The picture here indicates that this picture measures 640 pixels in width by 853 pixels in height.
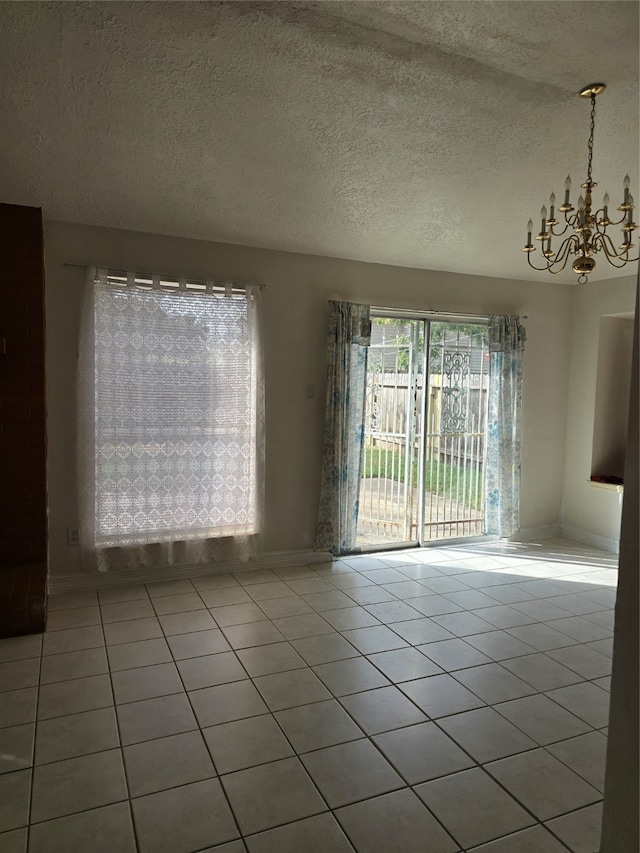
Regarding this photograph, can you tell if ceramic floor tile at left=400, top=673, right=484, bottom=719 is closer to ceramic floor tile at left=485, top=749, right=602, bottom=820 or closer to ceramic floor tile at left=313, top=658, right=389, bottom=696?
ceramic floor tile at left=313, top=658, right=389, bottom=696

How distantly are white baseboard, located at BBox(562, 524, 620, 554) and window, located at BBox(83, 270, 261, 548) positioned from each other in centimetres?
319

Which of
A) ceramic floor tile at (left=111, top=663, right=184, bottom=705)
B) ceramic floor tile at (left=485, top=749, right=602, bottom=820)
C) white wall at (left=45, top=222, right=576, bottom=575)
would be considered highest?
white wall at (left=45, top=222, right=576, bottom=575)

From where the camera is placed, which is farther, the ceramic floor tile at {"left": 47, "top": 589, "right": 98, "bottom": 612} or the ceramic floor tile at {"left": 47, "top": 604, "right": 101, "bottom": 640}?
the ceramic floor tile at {"left": 47, "top": 589, "right": 98, "bottom": 612}

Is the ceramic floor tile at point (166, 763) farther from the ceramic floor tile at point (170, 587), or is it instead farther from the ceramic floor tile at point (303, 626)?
the ceramic floor tile at point (170, 587)

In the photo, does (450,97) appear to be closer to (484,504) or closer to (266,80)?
(266,80)

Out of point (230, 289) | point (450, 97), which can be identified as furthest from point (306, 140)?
point (230, 289)

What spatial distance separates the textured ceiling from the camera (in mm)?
2223

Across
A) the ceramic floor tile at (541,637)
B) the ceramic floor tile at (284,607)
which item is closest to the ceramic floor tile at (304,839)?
the ceramic floor tile at (284,607)

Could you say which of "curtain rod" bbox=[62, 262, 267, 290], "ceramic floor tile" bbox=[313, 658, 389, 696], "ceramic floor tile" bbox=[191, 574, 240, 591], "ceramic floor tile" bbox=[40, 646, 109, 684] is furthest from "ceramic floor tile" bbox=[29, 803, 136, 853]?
"curtain rod" bbox=[62, 262, 267, 290]

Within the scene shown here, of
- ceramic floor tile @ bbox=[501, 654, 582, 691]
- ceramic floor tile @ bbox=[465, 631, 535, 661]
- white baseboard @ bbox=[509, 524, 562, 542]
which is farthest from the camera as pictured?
white baseboard @ bbox=[509, 524, 562, 542]

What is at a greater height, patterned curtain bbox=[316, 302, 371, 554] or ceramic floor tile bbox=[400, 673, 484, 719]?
patterned curtain bbox=[316, 302, 371, 554]

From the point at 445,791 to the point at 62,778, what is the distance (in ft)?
4.53

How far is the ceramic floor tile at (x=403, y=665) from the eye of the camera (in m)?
2.87

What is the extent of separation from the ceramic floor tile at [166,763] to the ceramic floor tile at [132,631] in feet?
3.18
